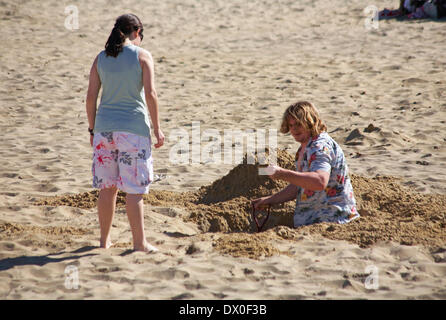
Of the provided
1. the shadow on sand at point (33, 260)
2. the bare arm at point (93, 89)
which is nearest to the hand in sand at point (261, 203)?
the shadow on sand at point (33, 260)

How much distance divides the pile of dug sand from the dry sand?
0.6 inches

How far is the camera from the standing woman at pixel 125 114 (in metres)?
3.63

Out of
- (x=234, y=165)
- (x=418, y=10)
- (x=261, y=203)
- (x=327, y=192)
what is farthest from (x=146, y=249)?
(x=418, y=10)

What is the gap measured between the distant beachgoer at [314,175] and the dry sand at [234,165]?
0.15 meters

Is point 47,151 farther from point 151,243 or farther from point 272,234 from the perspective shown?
point 272,234

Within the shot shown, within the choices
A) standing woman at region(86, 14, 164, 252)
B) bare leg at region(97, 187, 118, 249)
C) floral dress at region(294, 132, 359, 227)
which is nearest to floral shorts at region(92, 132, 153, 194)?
standing woman at region(86, 14, 164, 252)

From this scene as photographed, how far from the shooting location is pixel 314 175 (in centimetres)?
372

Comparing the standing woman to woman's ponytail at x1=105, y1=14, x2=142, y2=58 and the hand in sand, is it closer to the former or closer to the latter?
woman's ponytail at x1=105, y1=14, x2=142, y2=58

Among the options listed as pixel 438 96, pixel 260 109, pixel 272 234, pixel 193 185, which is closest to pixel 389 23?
pixel 438 96

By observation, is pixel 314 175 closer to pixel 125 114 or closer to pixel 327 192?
pixel 327 192

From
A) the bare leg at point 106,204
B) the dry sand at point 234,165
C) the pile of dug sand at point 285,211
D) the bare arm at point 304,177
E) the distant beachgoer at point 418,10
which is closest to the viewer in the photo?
the dry sand at point 234,165

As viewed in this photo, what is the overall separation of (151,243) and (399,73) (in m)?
7.01

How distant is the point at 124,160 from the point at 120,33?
833mm

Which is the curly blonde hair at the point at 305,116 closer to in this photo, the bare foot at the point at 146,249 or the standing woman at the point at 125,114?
the standing woman at the point at 125,114
